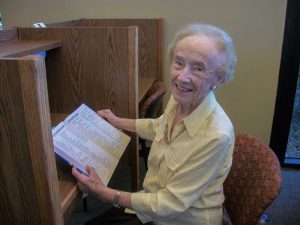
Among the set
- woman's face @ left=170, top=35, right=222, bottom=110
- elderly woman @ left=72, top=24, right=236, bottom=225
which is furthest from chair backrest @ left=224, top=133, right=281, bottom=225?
woman's face @ left=170, top=35, right=222, bottom=110

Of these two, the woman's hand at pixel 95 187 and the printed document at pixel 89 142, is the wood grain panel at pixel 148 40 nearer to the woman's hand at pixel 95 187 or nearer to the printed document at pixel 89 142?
the printed document at pixel 89 142

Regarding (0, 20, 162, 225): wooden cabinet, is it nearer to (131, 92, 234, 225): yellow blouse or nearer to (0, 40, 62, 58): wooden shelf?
(0, 40, 62, 58): wooden shelf

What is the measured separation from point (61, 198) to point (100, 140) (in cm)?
29

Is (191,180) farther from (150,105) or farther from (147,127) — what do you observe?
(150,105)

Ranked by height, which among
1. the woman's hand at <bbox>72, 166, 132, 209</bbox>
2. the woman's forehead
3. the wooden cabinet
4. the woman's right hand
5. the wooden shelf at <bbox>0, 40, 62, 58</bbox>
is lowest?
the woman's hand at <bbox>72, 166, 132, 209</bbox>

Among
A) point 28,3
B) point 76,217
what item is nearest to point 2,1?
point 28,3

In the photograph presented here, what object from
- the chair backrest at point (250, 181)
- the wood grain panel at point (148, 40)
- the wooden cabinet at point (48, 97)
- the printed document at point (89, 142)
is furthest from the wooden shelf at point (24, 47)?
the wood grain panel at point (148, 40)

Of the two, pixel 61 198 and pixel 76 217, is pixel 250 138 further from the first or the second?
pixel 76 217

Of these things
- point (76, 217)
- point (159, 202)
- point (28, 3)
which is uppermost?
point (28, 3)

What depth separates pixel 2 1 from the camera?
7.75ft

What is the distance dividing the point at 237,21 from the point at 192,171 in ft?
5.17

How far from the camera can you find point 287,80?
2.19m

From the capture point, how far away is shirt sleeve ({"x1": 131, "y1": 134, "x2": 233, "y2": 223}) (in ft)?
2.87

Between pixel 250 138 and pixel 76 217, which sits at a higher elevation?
pixel 250 138
